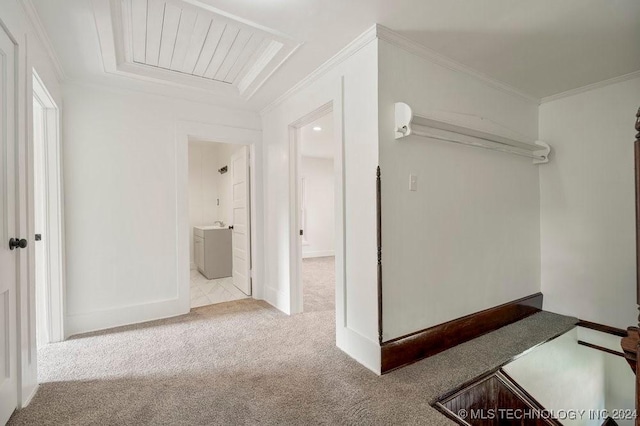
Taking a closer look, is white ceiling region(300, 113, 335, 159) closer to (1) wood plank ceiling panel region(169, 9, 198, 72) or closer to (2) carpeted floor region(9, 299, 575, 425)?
(1) wood plank ceiling panel region(169, 9, 198, 72)

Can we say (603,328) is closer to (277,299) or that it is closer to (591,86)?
(591,86)

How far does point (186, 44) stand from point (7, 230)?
1.63 metres

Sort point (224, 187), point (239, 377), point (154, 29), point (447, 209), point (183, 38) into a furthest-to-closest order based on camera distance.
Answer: point (224, 187)
point (447, 209)
point (183, 38)
point (154, 29)
point (239, 377)

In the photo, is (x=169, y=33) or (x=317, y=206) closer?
(x=169, y=33)

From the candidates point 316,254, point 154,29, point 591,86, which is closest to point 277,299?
point 154,29

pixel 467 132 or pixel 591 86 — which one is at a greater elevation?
pixel 591 86

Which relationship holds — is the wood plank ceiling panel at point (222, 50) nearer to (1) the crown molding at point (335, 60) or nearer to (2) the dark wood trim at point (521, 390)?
(1) the crown molding at point (335, 60)

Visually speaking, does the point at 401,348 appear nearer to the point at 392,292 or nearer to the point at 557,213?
the point at 392,292

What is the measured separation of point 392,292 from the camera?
1.99 meters

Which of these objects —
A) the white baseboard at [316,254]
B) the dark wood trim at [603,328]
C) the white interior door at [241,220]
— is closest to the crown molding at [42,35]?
the white interior door at [241,220]

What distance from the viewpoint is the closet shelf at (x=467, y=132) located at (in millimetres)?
1955

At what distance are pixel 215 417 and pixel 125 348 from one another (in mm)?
1259

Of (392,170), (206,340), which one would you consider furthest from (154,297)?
(392,170)

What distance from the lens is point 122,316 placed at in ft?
8.99
